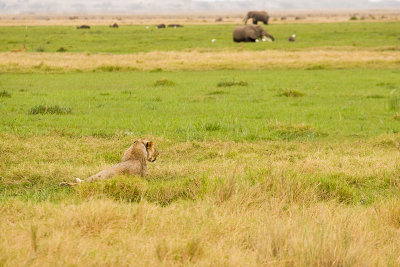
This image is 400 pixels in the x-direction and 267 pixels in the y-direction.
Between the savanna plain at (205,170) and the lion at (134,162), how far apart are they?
11.6 inches

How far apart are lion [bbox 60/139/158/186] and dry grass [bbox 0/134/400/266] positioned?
12.4 inches

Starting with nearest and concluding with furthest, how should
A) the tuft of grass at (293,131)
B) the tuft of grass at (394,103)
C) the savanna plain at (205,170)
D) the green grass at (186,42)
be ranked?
the savanna plain at (205,170) < the tuft of grass at (293,131) < the tuft of grass at (394,103) < the green grass at (186,42)

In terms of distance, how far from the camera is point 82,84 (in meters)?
19.1

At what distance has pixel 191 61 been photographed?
25734 millimetres

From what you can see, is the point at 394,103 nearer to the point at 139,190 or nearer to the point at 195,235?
the point at 139,190

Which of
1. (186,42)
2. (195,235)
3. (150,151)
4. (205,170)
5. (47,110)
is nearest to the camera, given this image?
(195,235)

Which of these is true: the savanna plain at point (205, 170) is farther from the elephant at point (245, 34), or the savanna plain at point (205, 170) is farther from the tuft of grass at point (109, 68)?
the elephant at point (245, 34)

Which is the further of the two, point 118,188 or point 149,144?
point 149,144

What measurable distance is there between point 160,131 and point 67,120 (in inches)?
95.8

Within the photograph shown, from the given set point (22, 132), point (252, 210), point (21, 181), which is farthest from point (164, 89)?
point (252, 210)

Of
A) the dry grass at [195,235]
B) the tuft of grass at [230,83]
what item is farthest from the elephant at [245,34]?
the dry grass at [195,235]

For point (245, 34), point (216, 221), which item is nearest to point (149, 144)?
point (216, 221)

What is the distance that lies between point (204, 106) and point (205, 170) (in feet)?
21.7

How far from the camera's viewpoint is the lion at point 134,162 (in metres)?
6.57
